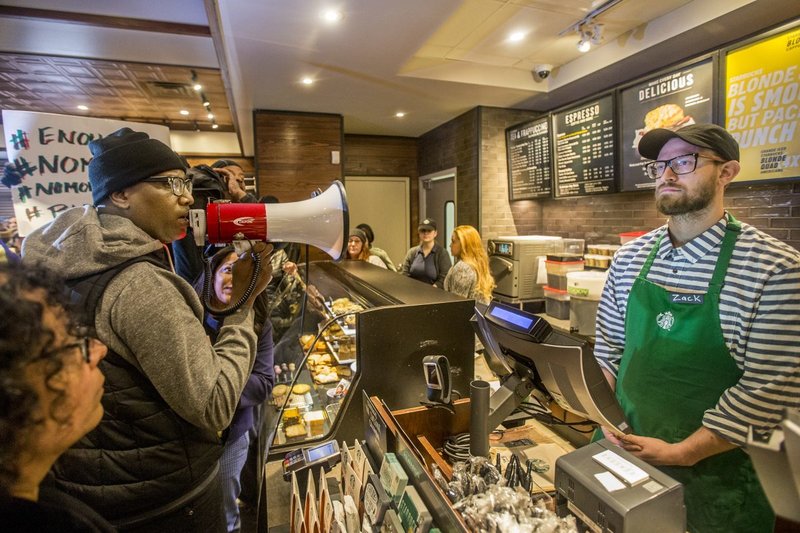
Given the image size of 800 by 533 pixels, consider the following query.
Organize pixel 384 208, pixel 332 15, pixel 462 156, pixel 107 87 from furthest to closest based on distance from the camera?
pixel 384 208
pixel 462 156
pixel 107 87
pixel 332 15

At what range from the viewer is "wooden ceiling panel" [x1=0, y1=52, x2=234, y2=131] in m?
3.76

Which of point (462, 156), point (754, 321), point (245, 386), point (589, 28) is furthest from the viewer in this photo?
point (462, 156)

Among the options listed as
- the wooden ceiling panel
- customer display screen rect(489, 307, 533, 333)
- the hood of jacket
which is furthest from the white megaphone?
the wooden ceiling panel

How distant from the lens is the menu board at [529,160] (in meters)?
4.24

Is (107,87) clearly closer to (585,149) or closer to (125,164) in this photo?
(125,164)

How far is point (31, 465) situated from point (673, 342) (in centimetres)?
149

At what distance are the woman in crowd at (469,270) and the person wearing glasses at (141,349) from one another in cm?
250

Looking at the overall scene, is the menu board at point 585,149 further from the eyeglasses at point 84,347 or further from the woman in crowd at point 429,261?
the eyeglasses at point 84,347

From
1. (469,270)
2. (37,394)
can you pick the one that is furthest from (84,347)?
(469,270)

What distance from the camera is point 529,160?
4.45 m

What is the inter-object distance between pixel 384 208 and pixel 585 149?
3.25m

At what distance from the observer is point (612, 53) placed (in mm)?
3457

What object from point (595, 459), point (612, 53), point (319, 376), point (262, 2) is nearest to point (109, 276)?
point (595, 459)

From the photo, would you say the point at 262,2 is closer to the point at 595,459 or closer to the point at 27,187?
the point at 27,187
